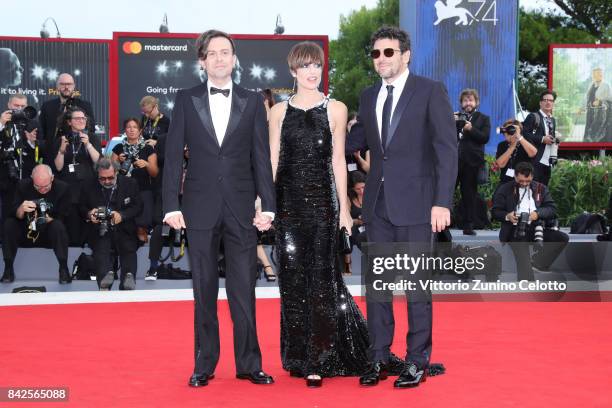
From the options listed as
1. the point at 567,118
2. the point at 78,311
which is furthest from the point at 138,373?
the point at 567,118

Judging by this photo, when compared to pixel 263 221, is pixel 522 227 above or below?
below

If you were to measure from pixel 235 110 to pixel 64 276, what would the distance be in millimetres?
5150

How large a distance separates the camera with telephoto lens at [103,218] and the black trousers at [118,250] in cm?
7

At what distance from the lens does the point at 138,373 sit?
524 cm

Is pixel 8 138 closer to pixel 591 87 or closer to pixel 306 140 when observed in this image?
pixel 306 140

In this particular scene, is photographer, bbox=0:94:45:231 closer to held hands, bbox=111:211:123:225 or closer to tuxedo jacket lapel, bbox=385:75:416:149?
held hands, bbox=111:211:123:225

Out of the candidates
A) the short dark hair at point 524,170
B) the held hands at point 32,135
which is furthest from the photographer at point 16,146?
the short dark hair at point 524,170

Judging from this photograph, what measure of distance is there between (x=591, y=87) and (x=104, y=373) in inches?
866

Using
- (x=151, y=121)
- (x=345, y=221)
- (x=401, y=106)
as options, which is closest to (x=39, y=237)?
(x=151, y=121)

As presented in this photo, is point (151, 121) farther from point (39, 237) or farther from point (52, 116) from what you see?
point (39, 237)

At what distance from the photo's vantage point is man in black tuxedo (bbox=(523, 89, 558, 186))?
1084 cm

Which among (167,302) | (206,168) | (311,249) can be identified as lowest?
(167,302)

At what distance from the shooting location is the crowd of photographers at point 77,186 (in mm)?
9539

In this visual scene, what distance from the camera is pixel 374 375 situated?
4.97 metres
